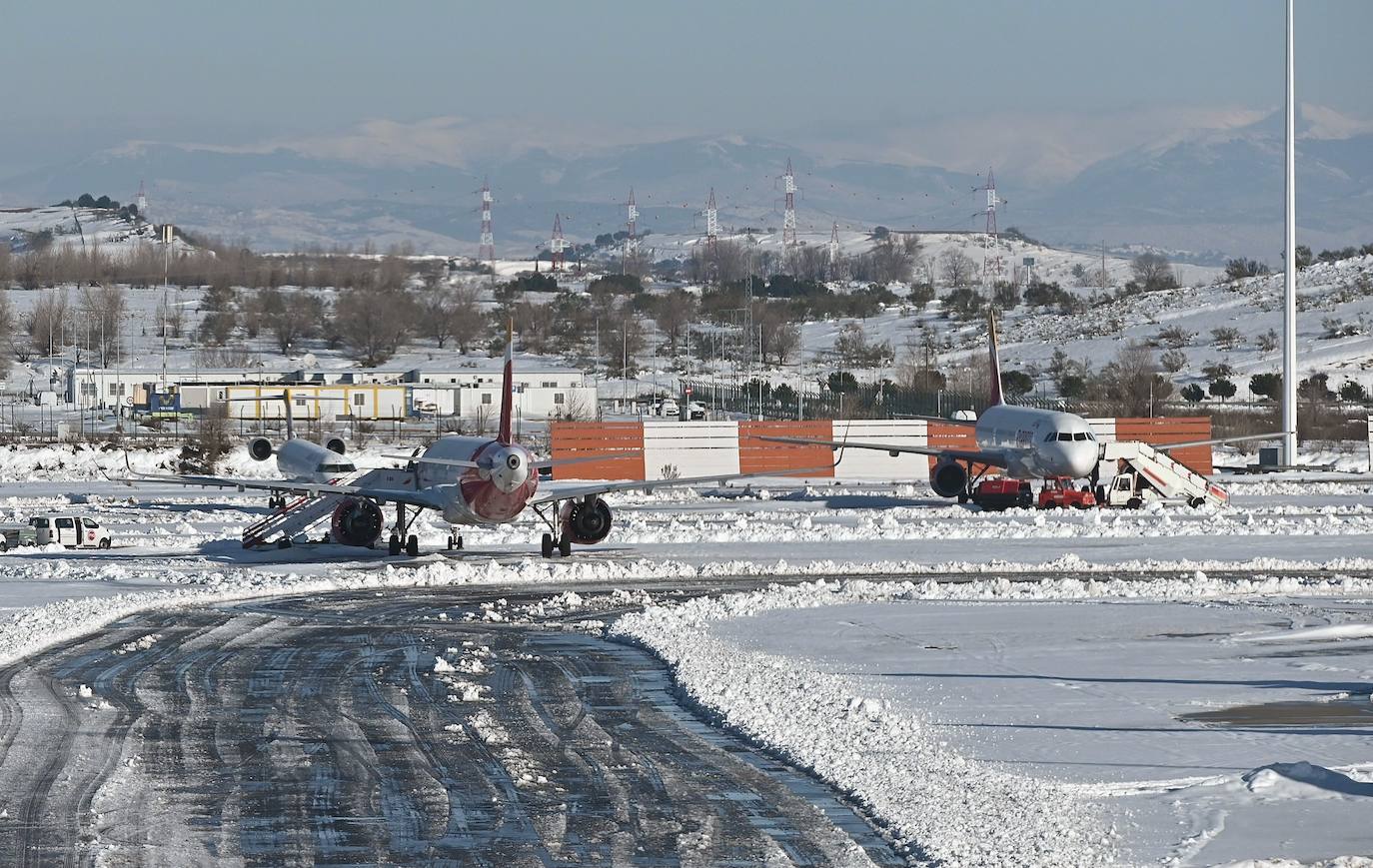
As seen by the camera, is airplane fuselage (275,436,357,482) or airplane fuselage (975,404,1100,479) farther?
airplane fuselage (975,404,1100,479)

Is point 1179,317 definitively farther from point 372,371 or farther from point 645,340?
point 372,371

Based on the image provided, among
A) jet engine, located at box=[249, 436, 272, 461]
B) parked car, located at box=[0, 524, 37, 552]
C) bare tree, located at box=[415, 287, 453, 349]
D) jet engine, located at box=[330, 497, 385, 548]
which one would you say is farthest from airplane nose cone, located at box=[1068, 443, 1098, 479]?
bare tree, located at box=[415, 287, 453, 349]

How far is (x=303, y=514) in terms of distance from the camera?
4069 centimetres

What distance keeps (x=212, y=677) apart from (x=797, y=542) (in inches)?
826

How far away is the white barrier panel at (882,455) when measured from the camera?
67.2m

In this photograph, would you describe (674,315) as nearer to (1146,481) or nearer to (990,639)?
(1146,481)

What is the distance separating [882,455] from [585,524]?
31194 mm

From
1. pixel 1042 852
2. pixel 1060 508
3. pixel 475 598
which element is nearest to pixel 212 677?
pixel 475 598

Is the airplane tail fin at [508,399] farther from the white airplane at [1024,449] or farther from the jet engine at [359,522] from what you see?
the white airplane at [1024,449]

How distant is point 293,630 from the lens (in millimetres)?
25766

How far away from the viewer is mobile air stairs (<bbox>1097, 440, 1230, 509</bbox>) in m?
51.1

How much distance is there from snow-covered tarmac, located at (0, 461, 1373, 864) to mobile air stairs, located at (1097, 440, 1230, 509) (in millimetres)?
1991

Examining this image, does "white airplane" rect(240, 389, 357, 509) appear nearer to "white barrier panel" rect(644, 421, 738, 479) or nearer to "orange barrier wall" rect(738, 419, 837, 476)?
"white barrier panel" rect(644, 421, 738, 479)

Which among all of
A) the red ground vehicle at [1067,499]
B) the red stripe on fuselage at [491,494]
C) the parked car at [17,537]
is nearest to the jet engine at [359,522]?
the red stripe on fuselage at [491,494]
